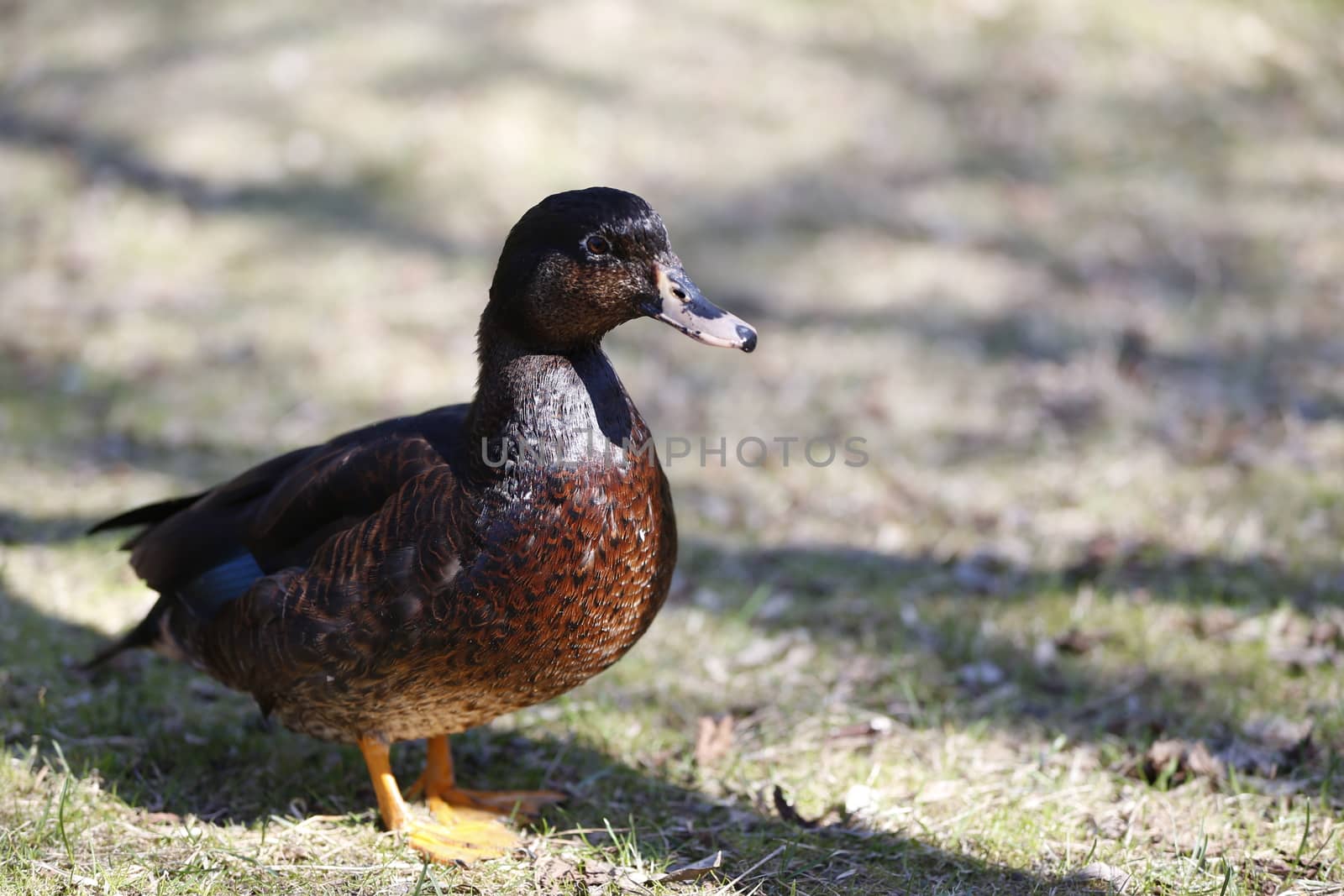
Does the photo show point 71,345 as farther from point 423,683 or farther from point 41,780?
point 423,683

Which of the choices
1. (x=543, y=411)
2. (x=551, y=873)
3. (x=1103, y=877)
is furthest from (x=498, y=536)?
(x=1103, y=877)

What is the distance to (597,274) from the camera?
3012mm

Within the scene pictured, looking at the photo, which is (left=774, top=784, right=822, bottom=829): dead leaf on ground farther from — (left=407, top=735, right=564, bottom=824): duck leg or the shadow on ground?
(left=407, top=735, right=564, bottom=824): duck leg

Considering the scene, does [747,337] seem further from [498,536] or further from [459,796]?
[459,796]

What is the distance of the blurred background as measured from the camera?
411 cm

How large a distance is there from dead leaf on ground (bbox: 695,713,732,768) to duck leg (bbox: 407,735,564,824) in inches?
18.9

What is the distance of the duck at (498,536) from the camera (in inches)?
119

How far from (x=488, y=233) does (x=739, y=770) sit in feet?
18.1

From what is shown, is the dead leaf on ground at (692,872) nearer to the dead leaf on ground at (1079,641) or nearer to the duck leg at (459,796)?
the duck leg at (459,796)

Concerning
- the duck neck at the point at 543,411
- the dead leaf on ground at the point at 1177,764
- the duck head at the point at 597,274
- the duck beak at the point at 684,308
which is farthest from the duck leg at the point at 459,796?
the dead leaf on ground at the point at 1177,764

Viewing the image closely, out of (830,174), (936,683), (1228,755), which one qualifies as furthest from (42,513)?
(830,174)

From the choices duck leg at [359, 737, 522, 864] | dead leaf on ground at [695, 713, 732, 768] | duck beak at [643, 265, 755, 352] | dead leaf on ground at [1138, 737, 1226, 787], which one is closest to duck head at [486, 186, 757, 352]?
duck beak at [643, 265, 755, 352]

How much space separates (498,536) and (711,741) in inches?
50.7

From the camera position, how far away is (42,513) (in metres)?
5.33
